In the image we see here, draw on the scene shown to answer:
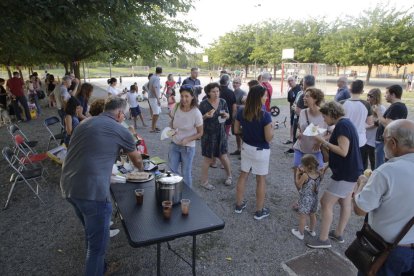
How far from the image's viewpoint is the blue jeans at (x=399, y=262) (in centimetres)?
197

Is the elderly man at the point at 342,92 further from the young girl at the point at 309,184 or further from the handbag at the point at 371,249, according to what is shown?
the handbag at the point at 371,249

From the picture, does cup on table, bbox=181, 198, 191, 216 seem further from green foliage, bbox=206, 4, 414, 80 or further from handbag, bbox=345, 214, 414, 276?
green foliage, bbox=206, 4, 414, 80

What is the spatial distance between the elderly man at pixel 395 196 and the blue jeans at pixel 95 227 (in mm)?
2043

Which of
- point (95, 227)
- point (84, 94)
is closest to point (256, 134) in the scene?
point (95, 227)

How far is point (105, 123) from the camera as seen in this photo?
7.94ft

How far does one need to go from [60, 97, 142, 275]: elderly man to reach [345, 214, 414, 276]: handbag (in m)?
2.00

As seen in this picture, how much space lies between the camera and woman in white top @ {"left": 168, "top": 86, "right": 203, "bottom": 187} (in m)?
4.13

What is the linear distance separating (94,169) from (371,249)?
2.20m

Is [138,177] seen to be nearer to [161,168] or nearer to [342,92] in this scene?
[161,168]

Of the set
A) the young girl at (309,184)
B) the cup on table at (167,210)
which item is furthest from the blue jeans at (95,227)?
the young girl at (309,184)

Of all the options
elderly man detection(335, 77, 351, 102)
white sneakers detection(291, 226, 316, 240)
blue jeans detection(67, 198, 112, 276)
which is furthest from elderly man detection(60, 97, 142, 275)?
elderly man detection(335, 77, 351, 102)

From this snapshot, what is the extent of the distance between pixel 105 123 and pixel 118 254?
178cm

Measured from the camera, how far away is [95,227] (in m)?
2.53

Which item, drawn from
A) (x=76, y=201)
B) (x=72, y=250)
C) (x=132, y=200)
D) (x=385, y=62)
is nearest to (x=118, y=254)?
(x=72, y=250)
